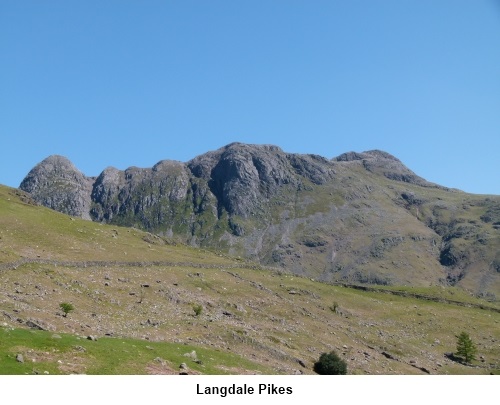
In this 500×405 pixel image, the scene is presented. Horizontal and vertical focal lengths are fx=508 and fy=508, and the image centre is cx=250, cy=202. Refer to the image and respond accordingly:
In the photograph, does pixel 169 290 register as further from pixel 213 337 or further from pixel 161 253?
pixel 161 253

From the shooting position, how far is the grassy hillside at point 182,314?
38312 mm

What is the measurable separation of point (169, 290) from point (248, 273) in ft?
101

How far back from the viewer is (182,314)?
63469mm

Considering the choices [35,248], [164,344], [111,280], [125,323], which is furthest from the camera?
[35,248]

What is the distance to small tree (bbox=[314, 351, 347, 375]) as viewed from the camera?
175ft

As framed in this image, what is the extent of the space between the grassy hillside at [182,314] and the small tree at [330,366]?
1.83m

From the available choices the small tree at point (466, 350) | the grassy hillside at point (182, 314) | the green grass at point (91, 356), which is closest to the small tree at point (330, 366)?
the grassy hillside at point (182, 314)

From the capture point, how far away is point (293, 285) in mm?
99688
